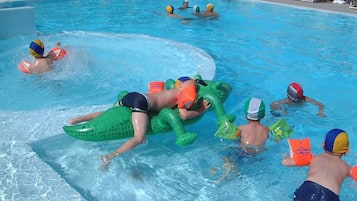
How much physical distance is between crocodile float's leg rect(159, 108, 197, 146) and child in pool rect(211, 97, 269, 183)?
0.54 metres

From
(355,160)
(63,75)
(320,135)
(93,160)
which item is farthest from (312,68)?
(93,160)

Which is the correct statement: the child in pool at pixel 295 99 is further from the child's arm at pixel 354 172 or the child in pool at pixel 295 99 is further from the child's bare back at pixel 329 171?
the child's arm at pixel 354 172

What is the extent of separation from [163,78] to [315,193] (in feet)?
15.5

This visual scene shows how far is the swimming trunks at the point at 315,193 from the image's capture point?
336 cm

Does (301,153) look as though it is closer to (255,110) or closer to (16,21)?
(255,110)

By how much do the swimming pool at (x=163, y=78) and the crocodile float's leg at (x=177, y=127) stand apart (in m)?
0.37

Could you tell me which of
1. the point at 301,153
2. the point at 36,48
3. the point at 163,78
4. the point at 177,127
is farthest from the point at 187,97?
the point at 36,48

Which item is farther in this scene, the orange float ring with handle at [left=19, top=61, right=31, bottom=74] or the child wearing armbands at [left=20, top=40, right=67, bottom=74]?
the orange float ring with handle at [left=19, top=61, right=31, bottom=74]

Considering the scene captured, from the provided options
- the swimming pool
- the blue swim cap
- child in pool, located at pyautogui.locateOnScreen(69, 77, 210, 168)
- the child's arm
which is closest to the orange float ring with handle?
the swimming pool

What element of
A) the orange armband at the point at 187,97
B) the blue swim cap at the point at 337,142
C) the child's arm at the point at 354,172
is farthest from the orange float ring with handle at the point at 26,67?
the child's arm at the point at 354,172

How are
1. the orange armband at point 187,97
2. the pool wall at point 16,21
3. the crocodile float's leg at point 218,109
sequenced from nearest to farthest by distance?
the orange armband at point 187,97, the crocodile float's leg at point 218,109, the pool wall at point 16,21

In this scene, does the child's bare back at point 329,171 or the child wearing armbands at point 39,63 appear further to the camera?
the child wearing armbands at point 39,63

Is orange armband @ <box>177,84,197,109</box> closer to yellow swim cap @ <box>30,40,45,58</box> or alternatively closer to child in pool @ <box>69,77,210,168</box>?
child in pool @ <box>69,77,210,168</box>

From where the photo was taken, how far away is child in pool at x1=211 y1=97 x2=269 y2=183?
4.47m
